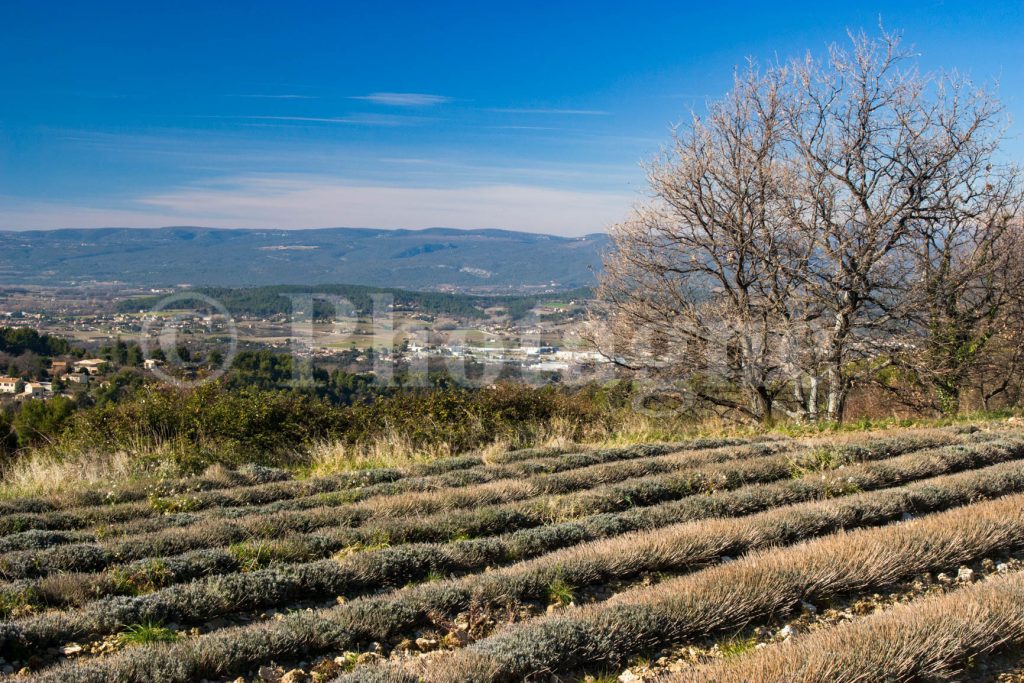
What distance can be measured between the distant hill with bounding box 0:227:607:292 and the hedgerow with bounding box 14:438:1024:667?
1680 inches

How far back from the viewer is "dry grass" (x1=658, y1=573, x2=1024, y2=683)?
11.2 feet

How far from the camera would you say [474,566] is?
221 inches

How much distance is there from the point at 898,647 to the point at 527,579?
2.14 m

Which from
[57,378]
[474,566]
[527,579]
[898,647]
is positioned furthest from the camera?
[57,378]

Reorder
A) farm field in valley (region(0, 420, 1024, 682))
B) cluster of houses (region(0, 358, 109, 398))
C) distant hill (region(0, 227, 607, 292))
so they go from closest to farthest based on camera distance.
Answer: farm field in valley (region(0, 420, 1024, 682)), cluster of houses (region(0, 358, 109, 398)), distant hill (region(0, 227, 607, 292))

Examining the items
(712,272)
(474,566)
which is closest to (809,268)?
(712,272)

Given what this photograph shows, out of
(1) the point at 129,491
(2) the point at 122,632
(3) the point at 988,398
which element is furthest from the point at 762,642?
(3) the point at 988,398

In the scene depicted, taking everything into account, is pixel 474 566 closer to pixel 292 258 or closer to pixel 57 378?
pixel 57 378

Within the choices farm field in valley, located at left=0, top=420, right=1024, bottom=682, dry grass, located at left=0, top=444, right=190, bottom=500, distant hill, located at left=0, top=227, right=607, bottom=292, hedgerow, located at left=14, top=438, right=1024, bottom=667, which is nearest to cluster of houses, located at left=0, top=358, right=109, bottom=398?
dry grass, located at left=0, top=444, right=190, bottom=500

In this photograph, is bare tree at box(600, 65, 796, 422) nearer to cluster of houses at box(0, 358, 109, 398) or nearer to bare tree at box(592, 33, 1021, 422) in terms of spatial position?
bare tree at box(592, 33, 1021, 422)

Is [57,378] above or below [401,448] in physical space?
below

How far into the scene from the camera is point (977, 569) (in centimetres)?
542

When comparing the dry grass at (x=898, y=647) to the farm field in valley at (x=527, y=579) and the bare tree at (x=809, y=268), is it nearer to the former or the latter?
the farm field in valley at (x=527, y=579)

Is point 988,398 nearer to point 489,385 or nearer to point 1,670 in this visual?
point 489,385
